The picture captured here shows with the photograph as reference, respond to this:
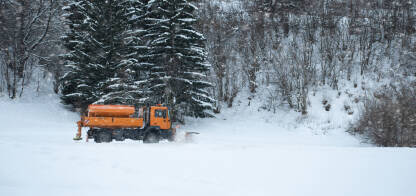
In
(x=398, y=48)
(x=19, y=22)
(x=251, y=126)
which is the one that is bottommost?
(x=251, y=126)

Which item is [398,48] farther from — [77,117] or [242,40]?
[77,117]

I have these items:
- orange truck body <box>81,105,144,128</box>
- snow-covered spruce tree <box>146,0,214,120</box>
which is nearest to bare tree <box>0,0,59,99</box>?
snow-covered spruce tree <box>146,0,214,120</box>

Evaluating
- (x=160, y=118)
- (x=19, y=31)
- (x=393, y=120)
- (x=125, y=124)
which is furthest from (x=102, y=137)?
(x=19, y=31)

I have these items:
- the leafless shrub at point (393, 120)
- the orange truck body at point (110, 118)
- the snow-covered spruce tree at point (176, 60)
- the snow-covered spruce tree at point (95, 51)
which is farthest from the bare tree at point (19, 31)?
the leafless shrub at point (393, 120)

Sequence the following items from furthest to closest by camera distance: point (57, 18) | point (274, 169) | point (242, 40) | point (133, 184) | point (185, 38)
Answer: point (242, 40), point (57, 18), point (185, 38), point (274, 169), point (133, 184)

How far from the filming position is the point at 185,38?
2153cm

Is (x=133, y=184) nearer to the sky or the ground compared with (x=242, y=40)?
nearer to the ground

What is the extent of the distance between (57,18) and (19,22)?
11.1 feet

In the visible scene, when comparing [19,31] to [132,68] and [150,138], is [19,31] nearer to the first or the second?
[132,68]

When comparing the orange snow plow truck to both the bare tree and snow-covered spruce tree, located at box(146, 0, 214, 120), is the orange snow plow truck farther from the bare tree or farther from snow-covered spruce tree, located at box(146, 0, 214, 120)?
the bare tree

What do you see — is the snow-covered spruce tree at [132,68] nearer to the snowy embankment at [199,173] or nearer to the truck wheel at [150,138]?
the truck wheel at [150,138]

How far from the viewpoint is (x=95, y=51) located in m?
24.0

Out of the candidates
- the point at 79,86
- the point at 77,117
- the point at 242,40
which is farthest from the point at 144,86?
the point at 242,40

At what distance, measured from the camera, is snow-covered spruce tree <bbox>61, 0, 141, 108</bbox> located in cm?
2331
